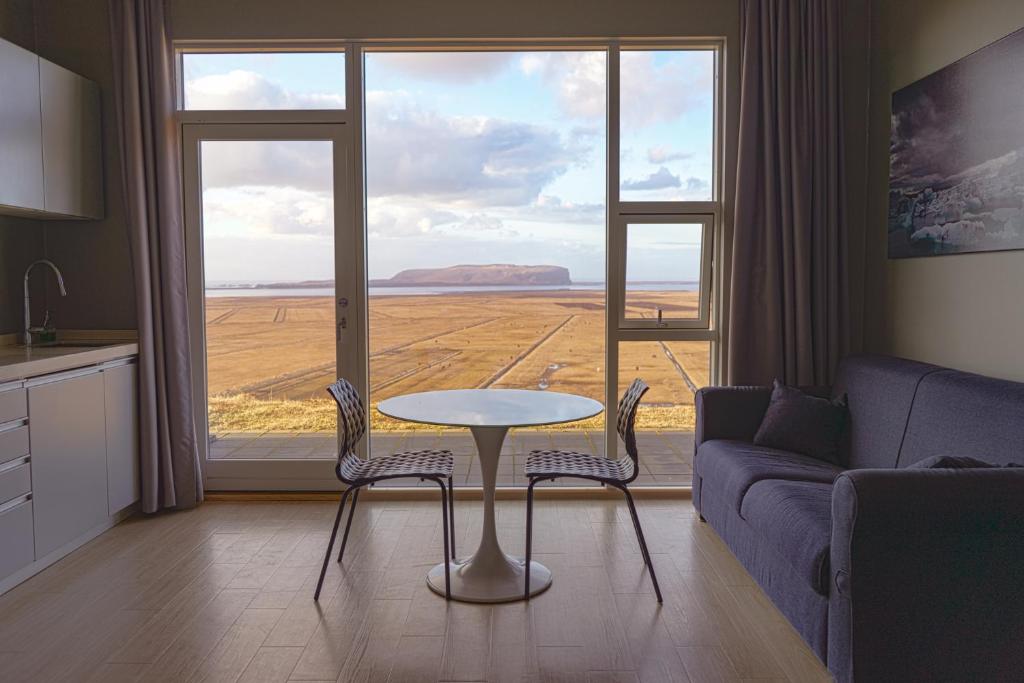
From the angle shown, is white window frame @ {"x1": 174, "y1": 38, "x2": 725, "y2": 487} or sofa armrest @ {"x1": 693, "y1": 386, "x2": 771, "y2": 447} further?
white window frame @ {"x1": 174, "y1": 38, "x2": 725, "y2": 487}

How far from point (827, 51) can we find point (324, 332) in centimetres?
312

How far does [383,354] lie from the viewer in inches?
170

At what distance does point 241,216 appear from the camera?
160 inches

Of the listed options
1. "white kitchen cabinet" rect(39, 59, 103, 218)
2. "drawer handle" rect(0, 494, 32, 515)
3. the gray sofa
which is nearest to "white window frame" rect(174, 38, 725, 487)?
"white kitchen cabinet" rect(39, 59, 103, 218)

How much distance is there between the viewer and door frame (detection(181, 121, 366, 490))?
→ 13.1 feet

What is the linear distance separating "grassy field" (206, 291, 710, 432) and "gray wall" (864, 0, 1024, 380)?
3.23ft

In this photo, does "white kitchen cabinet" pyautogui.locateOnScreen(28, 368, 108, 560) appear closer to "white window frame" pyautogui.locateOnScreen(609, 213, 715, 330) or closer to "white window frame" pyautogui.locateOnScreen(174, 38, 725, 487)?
"white window frame" pyautogui.locateOnScreen(174, 38, 725, 487)

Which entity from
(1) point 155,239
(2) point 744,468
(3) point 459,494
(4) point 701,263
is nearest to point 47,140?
(1) point 155,239

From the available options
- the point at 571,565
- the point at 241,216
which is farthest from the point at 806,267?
the point at 241,216

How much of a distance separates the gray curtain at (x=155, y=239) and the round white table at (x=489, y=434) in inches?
63.2

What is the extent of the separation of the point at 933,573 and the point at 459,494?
250 centimetres

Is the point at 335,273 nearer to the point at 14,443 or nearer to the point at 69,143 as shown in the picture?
the point at 69,143

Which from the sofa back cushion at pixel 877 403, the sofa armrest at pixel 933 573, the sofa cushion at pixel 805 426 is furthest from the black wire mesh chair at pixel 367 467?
the sofa back cushion at pixel 877 403

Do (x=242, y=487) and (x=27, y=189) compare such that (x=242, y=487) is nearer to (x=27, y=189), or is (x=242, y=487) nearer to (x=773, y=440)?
(x=27, y=189)
